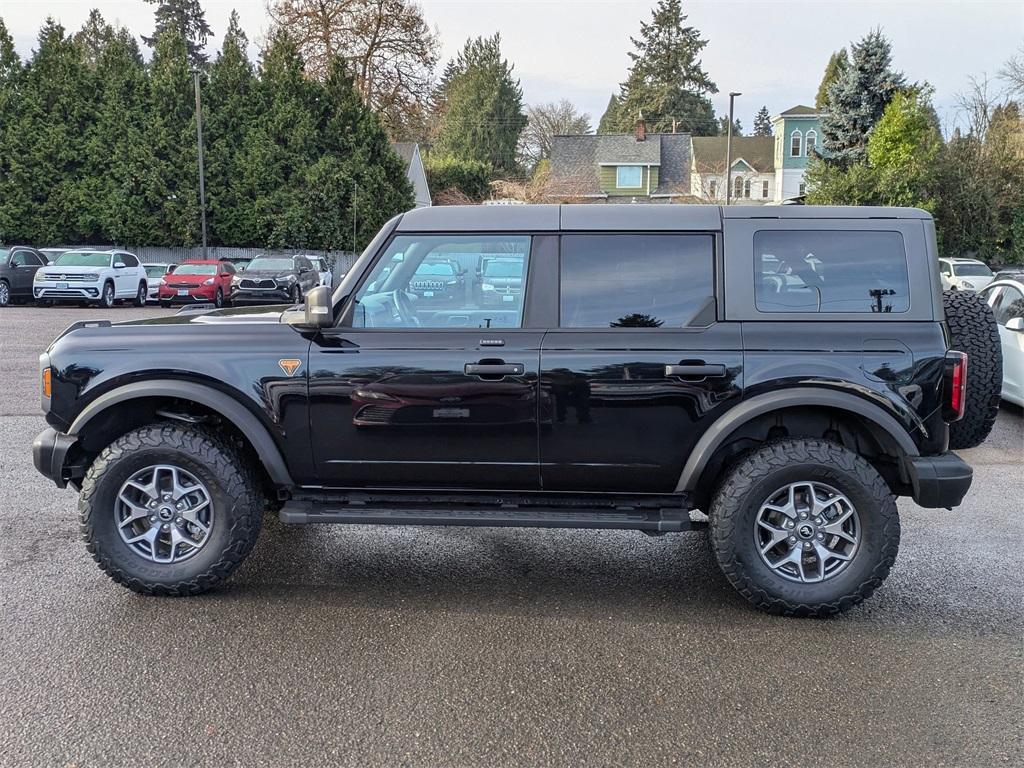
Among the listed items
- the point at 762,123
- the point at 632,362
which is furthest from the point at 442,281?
the point at 762,123

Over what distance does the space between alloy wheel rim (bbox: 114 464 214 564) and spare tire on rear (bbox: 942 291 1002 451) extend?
3.91 metres

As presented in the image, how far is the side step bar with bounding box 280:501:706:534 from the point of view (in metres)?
4.20

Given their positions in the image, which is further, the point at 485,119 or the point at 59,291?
the point at 485,119

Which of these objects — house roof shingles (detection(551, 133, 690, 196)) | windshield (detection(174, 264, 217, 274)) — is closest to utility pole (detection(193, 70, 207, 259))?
windshield (detection(174, 264, 217, 274))

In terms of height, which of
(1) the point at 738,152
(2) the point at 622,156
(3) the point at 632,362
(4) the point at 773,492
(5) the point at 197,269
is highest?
(1) the point at 738,152

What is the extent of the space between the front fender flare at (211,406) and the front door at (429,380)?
9.1 inches

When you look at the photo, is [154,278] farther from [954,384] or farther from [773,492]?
[954,384]

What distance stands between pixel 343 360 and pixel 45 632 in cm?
184

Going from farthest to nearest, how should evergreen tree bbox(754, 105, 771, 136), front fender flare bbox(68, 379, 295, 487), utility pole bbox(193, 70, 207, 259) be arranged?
evergreen tree bbox(754, 105, 771, 136)
utility pole bbox(193, 70, 207, 259)
front fender flare bbox(68, 379, 295, 487)

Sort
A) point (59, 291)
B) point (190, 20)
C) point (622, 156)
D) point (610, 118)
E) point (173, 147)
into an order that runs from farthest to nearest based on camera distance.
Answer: point (610, 118)
point (190, 20)
point (622, 156)
point (173, 147)
point (59, 291)

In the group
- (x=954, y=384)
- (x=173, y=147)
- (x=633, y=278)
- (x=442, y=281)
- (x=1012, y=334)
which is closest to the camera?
(x=954, y=384)

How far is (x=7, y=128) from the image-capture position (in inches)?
1271

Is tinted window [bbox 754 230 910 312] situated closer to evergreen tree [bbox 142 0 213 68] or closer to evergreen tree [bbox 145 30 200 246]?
evergreen tree [bbox 145 30 200 246]

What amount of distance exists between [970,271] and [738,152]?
38081 millimetres
